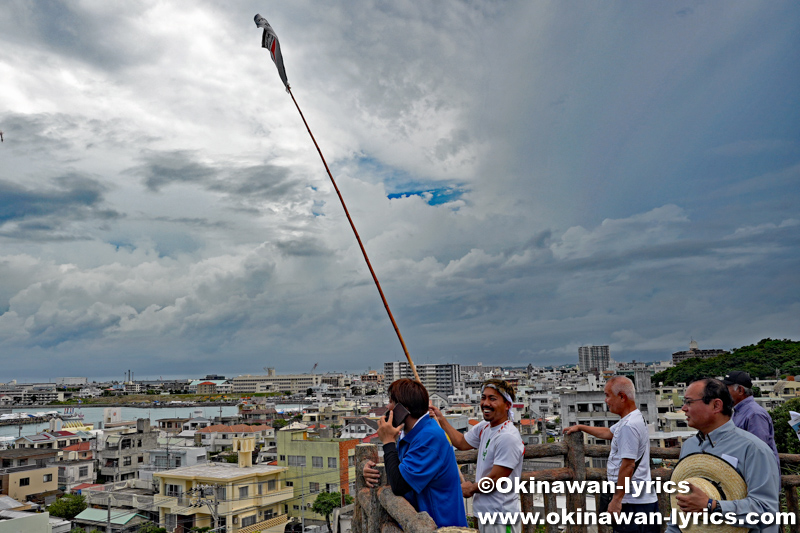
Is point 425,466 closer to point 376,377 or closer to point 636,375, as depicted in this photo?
point 636,375

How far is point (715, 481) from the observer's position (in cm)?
265

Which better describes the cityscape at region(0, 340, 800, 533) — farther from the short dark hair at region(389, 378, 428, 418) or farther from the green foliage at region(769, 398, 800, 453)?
the short dark hair at region(389, 378, 428, 418)

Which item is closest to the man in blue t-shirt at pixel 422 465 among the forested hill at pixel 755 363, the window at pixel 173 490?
the window at pixel 173 490

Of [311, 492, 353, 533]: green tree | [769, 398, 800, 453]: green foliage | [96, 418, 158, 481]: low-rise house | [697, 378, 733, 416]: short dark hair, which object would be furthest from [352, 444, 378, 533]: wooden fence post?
[96, 418, 158, 481]: low-rise house

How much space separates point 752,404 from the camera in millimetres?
3723

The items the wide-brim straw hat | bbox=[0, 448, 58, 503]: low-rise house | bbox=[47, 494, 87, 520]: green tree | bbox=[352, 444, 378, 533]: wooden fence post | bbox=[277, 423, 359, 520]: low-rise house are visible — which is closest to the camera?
the wide-brim straw hat

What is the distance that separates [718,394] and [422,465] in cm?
171

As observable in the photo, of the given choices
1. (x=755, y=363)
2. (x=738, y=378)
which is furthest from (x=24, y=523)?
(x=755, y=363)

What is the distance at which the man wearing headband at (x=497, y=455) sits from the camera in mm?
3340

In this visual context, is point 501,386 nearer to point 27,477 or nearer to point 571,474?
point 571,474

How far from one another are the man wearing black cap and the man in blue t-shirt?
217 centimetres

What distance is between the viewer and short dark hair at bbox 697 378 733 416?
2.80 meters

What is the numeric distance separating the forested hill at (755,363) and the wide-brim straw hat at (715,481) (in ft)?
203

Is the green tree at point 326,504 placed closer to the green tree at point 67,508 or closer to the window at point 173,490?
the window at point 173,490
